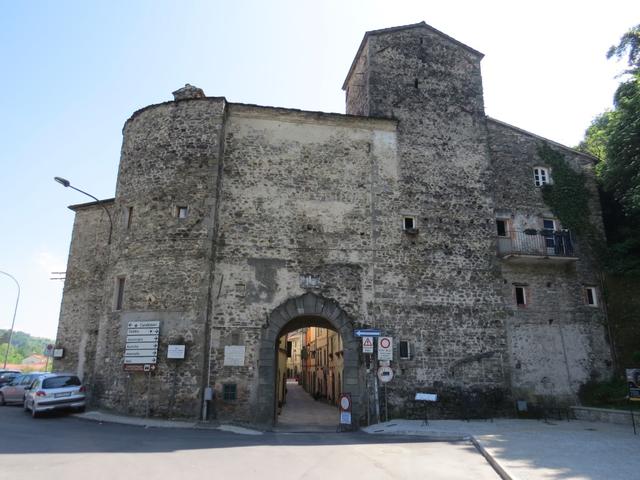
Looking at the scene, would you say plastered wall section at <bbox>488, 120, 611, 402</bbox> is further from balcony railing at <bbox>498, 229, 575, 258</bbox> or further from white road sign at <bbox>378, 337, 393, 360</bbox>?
white road sign at <bbox>378, 337, 393, 360</bbox>

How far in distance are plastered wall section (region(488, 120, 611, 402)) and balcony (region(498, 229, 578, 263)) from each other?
386mm

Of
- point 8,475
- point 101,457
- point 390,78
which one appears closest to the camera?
point 8,475

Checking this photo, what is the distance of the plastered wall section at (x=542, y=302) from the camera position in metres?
17.7

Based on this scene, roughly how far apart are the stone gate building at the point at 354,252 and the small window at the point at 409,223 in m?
0.12

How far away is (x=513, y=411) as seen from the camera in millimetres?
16828

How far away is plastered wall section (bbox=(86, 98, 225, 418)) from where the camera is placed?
15.0m

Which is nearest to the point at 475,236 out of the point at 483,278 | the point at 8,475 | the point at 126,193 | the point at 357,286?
the point at 483,278

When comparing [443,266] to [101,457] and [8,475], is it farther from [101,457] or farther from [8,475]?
[8,475]

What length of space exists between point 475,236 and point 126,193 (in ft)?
43.7

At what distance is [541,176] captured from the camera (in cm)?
2036

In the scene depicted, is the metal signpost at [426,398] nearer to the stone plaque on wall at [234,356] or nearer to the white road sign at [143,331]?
the stone plaque on wall at [234,356]

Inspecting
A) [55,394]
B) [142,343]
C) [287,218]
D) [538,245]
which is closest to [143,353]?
[142,343]

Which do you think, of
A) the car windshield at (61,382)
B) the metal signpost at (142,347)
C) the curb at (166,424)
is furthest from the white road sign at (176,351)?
the car windshield at (61,382)

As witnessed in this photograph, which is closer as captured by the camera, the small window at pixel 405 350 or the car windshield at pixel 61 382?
the car windshield at pixel 61 382
